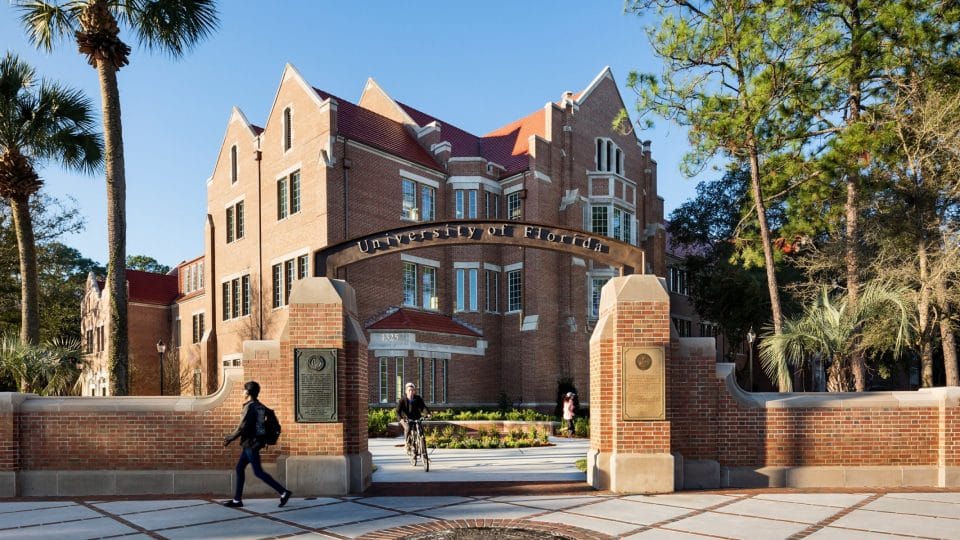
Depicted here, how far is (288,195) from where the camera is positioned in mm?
29547

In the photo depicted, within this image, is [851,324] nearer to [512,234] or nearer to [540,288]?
[512,234]

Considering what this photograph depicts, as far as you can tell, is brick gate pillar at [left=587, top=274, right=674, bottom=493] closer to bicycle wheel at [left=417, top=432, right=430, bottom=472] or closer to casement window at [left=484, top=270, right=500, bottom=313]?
bicycle wheel at [left=417, top=432, right=430, bottom=472]

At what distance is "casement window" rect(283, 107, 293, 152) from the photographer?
97.8 feet

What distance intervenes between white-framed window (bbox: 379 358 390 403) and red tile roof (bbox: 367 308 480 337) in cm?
145

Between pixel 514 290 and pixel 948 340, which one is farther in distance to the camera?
pixel 514 290

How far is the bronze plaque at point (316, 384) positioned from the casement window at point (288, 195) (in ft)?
63.9

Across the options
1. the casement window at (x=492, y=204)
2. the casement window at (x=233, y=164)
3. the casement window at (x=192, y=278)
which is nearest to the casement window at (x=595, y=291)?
the casement window at (x=492, y=204)

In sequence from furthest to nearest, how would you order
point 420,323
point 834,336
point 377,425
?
point 420,323, point 377,425, point 834,336

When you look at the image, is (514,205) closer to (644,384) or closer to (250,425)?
(644,384)

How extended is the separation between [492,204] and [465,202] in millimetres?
1343

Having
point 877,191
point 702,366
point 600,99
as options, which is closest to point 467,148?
point 600,99

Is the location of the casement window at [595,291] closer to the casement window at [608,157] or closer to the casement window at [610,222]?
the casement window at [610,222]

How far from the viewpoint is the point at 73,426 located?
34.1 feet

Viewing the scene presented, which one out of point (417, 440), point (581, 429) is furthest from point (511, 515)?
point (581, 429)
